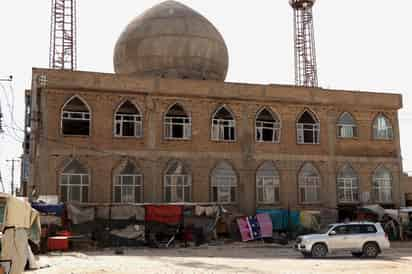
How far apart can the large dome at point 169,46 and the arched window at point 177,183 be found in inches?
217

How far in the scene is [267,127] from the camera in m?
29.1

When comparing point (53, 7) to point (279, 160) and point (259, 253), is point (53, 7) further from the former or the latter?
point (259, 253)

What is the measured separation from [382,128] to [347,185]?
4.09 meters

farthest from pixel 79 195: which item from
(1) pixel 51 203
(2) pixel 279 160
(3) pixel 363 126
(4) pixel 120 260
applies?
(3) pixel 363 126

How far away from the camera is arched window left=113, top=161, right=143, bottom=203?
1035 inches

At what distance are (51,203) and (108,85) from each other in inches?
256

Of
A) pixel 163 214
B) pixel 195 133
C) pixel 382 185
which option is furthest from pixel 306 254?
pixel 382 185

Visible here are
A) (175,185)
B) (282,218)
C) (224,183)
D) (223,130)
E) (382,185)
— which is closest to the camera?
(175,185)

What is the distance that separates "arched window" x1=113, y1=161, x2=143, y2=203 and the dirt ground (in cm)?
382

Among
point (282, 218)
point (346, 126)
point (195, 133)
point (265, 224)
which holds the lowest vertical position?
point (265, 224)

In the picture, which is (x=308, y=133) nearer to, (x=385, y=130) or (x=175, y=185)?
(x=385, y=130)

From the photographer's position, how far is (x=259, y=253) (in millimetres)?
21453

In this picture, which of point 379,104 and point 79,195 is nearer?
point 79,195

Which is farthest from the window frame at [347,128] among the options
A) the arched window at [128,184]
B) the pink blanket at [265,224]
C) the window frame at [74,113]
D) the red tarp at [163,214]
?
the window frame at [74,113]
